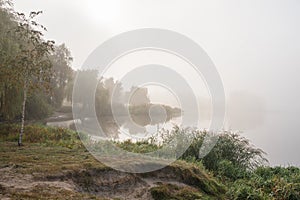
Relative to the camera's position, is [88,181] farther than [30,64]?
No

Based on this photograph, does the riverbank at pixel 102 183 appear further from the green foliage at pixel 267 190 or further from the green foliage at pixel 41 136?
the green foliage at pixel 41 136

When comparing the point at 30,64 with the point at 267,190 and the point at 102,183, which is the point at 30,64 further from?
the point at 267,190

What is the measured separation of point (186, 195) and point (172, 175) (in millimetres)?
828

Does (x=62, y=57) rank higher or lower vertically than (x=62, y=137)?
higher

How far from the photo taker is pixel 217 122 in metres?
8.93

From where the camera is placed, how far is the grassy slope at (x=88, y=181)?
355cm

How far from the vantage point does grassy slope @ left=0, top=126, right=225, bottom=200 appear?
355cm

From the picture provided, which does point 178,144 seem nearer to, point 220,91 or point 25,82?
point 220,91

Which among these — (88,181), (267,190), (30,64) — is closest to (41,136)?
(30,64)

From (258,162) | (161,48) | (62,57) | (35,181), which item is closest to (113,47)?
(161,48)

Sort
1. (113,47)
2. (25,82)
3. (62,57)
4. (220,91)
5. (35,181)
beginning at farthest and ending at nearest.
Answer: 1. (62,57)
2. (25,82)
3. (220,91)
4. (113,47)
5. (35,181)

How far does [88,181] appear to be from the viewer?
429cm

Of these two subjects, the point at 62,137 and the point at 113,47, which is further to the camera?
the point at 62,137

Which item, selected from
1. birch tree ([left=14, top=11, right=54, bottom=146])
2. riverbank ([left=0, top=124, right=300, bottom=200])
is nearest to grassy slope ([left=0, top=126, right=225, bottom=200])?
riverbank ([left=0, top=124, right=300, bottom=200])
